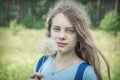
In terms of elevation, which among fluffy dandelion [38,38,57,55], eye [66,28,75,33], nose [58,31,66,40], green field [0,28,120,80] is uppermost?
eye [66,28,75,33]

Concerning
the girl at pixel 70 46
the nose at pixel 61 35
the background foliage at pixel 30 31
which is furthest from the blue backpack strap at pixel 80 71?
the background foliage at pixel 30 31

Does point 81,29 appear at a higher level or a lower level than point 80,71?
higher

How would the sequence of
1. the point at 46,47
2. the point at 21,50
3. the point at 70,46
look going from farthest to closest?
the point at 21,50, the point at 70,46, the point at 46,47

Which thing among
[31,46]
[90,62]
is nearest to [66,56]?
[90,62]

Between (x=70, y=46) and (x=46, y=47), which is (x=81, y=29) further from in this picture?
(x=46, y=47)

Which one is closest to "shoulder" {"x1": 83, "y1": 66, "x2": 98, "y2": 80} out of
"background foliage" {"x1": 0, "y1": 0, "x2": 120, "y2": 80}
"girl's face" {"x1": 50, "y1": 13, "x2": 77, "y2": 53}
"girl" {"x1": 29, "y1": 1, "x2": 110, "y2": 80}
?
"girl" {"x1": 29, "y1": 1, "x2": 110, "y2": 80}

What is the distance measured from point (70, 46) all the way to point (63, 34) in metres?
0.07

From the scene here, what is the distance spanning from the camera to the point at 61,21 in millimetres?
1242

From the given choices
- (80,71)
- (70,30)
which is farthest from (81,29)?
(80,71)

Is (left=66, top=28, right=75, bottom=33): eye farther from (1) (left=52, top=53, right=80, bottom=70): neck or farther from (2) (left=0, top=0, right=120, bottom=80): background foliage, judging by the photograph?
(2) (left=0, top=0, right=120, bottom=80): background foliage

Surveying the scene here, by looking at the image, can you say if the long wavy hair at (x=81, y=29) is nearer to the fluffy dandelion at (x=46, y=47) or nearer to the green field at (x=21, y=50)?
the fluffy dandelion at (x=46, y=47)

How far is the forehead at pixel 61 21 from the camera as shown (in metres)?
1.24

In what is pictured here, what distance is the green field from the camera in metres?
2.23

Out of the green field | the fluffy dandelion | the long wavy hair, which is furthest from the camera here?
the green field
